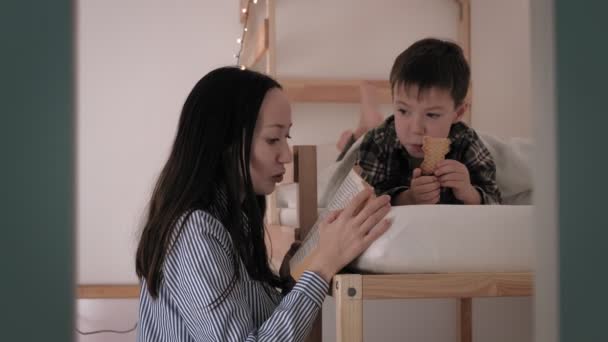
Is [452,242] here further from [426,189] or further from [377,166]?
[377,166]

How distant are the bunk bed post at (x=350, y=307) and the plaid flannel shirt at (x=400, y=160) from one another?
1.42 feet

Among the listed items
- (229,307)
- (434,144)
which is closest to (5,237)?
(229,307)

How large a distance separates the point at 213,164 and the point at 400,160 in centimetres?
48

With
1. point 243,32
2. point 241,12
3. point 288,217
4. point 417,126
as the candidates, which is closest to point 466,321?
point 288,217

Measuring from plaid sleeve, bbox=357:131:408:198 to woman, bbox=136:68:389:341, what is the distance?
28 cm

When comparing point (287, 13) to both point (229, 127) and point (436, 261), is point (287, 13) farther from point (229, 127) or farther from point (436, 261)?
point (436, 261)

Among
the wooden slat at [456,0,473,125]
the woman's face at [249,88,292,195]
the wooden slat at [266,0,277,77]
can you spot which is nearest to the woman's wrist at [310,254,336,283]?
the woman's face at [249,88,292,195]

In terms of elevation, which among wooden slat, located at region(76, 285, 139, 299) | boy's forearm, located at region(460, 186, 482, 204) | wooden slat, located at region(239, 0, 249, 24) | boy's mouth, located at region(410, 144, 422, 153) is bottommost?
wooden slat, located at region(76, 285, 139, 299)

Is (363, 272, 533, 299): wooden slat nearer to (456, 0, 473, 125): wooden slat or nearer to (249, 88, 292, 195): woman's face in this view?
(249, 88, 292, 195): woman's face

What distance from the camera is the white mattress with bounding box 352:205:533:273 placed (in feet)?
3.30

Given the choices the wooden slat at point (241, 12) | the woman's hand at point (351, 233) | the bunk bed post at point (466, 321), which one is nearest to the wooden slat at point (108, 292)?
the wooden slat at point (241, 12)

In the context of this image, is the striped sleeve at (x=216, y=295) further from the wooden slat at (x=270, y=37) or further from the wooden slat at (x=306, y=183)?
the wooden slat at (x=270, y=37)

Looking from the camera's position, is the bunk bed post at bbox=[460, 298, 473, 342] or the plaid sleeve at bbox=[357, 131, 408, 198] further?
the bunk bed post at bbox=[460, 298, 473, 342]

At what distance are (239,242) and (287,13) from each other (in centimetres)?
159
